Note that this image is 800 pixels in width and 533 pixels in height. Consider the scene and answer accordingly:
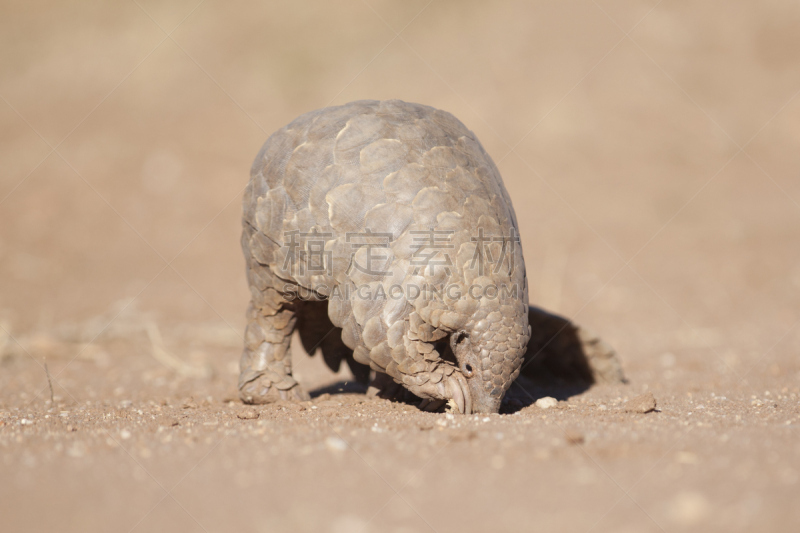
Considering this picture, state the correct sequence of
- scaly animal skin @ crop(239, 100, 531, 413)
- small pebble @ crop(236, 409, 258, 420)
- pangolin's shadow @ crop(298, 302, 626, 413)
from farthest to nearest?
pangolin's shadow @ crop(298, 302, 626, 413), small pebble @ crop(236, 409, 258, 420), scaly animal skin @ crop(239, 100, 531, 413)

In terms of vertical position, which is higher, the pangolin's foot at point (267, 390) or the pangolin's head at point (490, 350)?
the pangolin's head at point (490, 350)

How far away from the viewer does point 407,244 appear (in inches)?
168

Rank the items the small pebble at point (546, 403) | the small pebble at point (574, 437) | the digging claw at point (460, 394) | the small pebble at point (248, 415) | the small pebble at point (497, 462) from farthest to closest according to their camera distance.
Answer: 1. the small pebble at point (546, 403)
2. the small pebble at point (248, 415)
3. the digging claw at point (460, 394)
4. the small pebble at point (574, 437)
5. the small pebble at point (497, 462)

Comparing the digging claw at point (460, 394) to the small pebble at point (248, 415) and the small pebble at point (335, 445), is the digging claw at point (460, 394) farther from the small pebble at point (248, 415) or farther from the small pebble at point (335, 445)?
the small pebble at point (248, 415)

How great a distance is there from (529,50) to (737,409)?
1612cm

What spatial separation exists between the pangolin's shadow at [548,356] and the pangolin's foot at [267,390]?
0.59 m

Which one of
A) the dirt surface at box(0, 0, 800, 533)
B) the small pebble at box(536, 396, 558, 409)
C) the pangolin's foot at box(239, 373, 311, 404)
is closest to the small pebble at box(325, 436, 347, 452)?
the dirt surface at box(0, 0, 800, 533)

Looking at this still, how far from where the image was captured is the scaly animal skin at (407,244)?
13.9ft

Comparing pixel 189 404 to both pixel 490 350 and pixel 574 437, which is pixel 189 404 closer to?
pixel 490 350

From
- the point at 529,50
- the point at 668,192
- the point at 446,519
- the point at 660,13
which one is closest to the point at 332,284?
the point at 446,519

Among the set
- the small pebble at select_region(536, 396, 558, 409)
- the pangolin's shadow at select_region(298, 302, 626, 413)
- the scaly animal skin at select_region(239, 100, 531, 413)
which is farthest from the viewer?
the pangolin's shadow at select_region(298, 302, 626, 413)

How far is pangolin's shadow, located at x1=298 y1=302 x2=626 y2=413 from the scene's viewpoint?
618cm

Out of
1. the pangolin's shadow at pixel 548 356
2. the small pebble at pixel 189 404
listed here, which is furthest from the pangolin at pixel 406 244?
the small pebble at pixel 189 404

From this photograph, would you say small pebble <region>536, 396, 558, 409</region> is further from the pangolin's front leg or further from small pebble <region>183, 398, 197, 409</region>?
small pebble <region>183, 398, 197, 409</region>
